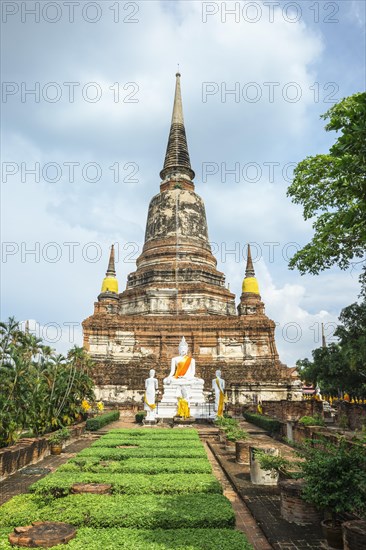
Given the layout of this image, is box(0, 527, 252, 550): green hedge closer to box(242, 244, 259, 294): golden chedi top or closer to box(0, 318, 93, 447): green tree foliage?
box(0, 318, 93, 447): green tree foliage

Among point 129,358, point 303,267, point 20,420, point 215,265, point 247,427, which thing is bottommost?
point 247,427

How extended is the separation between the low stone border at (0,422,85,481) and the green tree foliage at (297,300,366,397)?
503 inches

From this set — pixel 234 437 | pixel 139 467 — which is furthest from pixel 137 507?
pixel 234 437

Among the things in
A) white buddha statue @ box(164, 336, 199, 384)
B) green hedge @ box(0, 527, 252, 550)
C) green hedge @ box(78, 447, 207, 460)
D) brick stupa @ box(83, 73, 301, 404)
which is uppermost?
brick stupa @ box(83, 73, 301, 404)

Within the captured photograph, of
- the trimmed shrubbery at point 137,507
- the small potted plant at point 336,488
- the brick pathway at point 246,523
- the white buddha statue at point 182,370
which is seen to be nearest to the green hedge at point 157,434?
the trimmed shrubbery at point 137,507

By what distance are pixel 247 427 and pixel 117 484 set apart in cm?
1565

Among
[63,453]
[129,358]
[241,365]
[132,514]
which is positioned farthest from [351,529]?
[129,358]

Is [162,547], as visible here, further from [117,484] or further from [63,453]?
[63,453]

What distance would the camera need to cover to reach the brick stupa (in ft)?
101

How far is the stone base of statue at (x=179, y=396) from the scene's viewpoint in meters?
24.8

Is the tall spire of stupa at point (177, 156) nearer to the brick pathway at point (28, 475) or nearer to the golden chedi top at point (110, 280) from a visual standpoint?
the golden chedi top at point (110, 280)

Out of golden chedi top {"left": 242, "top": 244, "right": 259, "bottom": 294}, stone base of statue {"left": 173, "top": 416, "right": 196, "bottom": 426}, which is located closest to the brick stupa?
golden chedi top {"left": 242, "top": 244, "right": 259, "bottom": 294}

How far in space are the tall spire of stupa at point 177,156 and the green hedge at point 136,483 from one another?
38451 millimetres

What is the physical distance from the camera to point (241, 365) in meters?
32.6
